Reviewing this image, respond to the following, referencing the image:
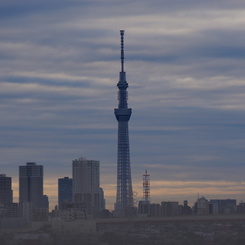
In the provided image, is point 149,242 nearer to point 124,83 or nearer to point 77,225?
point 77,225

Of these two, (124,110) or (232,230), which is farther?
(124,110)

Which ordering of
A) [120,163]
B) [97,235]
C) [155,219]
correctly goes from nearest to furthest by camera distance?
[97,235] < [155,219] < [120,163]

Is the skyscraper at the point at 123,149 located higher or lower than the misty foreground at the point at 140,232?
higher

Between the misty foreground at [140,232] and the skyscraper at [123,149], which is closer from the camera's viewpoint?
the misty foreground at [140,232]

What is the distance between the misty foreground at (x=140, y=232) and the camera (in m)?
86.2

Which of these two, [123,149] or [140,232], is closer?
[140,232]

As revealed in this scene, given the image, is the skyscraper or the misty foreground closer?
the misty foreground

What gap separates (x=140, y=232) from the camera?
10356 centimetres

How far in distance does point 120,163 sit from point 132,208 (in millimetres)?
12506

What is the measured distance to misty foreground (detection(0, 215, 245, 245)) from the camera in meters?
86.2

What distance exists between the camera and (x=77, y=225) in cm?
10181

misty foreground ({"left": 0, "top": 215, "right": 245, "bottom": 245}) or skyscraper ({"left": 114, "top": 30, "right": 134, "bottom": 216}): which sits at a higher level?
skyscraper ({"left": 114, "top": 30, "right": 134, "bottom": 216})

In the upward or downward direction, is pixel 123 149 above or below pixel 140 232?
above

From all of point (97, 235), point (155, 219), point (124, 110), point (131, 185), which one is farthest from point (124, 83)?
point (97, 235)
